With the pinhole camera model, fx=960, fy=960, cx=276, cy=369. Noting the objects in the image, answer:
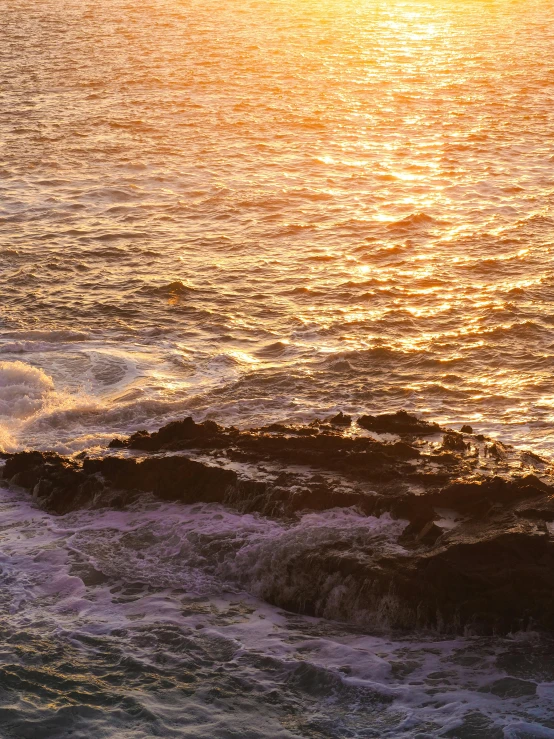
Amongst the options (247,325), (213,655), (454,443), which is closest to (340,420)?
(454,443)

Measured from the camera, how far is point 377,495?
1274cm

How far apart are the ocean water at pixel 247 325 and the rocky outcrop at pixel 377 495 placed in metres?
0.30

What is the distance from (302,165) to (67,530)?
21.0m

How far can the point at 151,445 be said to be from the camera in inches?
578

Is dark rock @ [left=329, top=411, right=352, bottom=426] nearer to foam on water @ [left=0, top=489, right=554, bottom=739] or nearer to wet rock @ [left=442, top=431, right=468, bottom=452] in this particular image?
wet rock @ [left=442, top=431, right=468, bottom=452]

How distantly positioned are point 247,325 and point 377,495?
28.1 feet

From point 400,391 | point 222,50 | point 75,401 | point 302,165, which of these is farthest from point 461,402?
point 222,50

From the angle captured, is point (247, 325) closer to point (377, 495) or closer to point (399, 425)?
point (399, 425)

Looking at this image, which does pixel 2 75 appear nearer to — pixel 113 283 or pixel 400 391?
pixel 113 283

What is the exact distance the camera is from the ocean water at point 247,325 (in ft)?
34.0

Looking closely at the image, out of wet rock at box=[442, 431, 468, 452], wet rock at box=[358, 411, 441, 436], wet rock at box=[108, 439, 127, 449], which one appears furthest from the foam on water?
wet rock at box=[358, 411, 441, 436]

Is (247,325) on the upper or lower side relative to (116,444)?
upper

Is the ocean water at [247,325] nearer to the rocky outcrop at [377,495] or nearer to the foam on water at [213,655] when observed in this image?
the foam on water at [213,655]

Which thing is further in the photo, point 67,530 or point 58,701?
point 67,530
